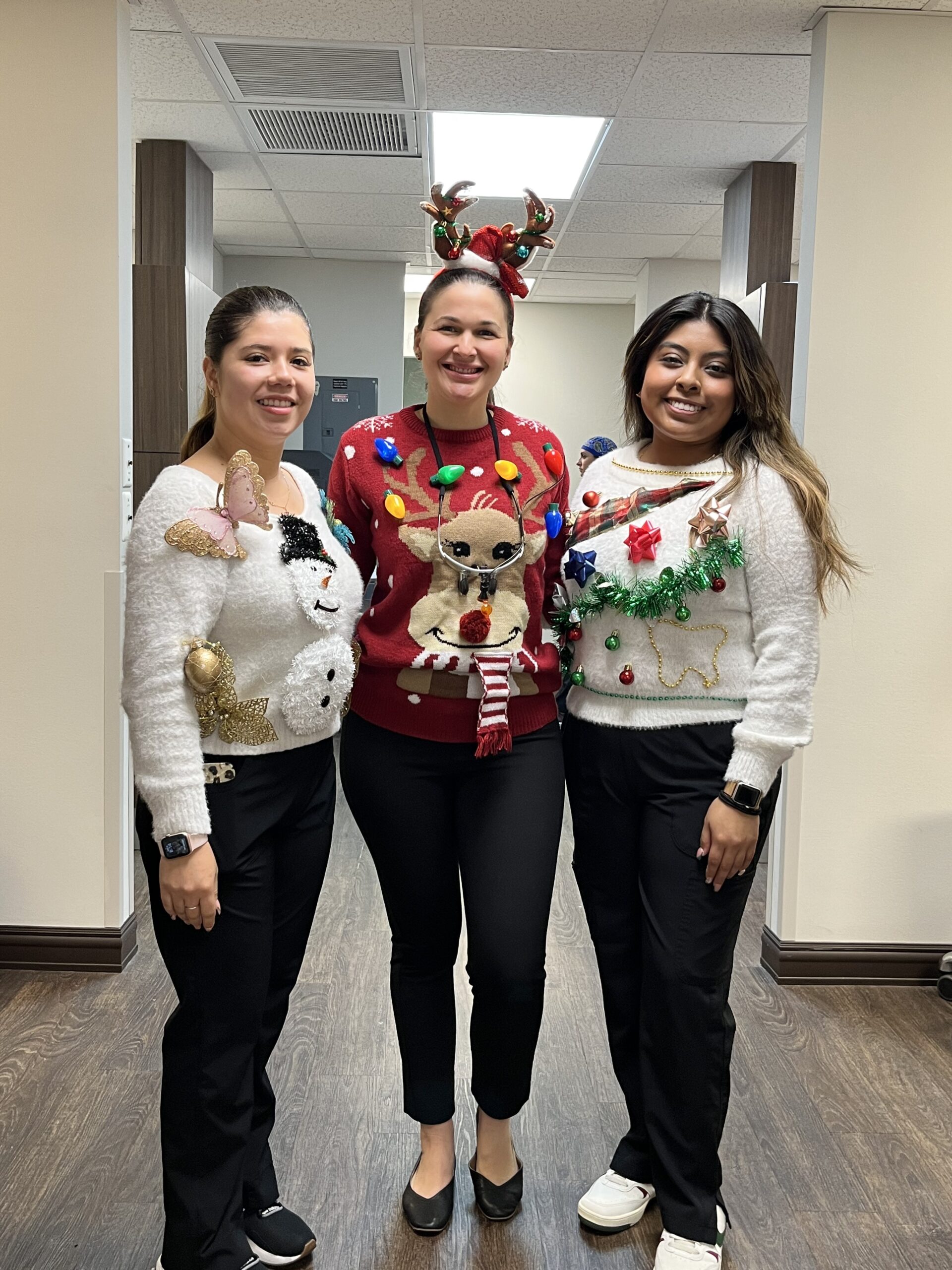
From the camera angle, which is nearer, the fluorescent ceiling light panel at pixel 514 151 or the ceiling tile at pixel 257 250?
the fluorescent ceiling light panel at pixel 514 151

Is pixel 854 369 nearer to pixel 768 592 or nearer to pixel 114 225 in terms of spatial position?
pixel 768 592

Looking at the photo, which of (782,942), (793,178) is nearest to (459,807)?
(782,942)

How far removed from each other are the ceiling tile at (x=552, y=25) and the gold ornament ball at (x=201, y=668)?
7.60 ft

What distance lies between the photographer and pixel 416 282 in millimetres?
7332

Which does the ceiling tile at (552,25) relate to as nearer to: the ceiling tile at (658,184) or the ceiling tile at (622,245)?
the ceiling tile at (658,184)

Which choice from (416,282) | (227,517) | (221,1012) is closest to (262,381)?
(227,517)

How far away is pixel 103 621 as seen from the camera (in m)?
2.84

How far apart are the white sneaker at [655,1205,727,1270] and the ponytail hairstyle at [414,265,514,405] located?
1.44 metres

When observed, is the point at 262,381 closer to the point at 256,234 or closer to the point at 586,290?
the point at 256,234

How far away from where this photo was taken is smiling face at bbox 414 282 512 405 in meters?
1.67

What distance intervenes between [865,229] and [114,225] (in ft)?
6.22

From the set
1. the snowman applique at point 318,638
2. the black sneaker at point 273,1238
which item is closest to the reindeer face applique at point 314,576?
the snowman applique at point 318,638

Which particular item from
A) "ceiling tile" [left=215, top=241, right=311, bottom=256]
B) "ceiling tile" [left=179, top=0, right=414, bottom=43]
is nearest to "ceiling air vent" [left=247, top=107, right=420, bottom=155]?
"ceiling tile" [left=179, top=0, right=414, bottom=43]

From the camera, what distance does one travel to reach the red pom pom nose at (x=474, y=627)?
165 cm
